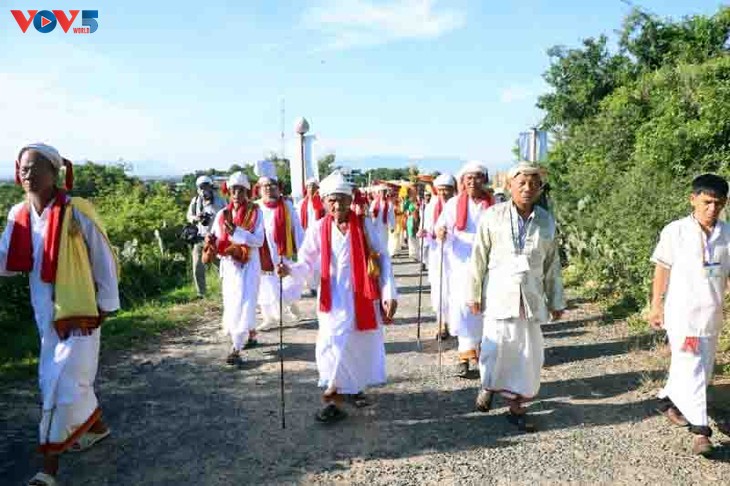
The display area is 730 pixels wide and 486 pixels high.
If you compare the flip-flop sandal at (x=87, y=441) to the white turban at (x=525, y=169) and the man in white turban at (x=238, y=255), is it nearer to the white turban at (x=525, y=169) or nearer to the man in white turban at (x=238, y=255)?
the man in white turban at (x=238, y=255)

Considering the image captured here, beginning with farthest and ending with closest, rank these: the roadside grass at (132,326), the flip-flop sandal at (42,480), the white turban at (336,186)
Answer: the roadside grass at (132,326)
the white turban at (336,186)
the flip-flop sandal at (42,480)

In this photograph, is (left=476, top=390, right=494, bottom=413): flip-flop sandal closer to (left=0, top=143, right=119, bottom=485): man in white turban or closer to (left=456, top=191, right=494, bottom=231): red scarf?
(left=456, top=191, right=494, bottom=231): red scarf

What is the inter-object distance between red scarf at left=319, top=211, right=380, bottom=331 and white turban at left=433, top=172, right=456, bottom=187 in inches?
139

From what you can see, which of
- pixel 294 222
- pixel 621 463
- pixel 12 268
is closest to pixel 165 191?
pixel 294 222

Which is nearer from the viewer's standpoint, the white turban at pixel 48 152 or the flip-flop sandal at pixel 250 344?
the white turban at pixel 48 152

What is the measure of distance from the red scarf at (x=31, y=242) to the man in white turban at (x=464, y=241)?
372 cm

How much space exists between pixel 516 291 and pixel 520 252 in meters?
0.30

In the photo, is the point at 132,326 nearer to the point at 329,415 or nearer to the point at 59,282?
the point at 329,415

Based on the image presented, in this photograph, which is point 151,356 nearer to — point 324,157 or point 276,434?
point 276,434

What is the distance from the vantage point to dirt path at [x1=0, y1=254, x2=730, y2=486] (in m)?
3.96

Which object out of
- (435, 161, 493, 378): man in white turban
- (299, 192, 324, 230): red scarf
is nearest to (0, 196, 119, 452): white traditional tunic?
(435, 161, 493, 378): man in white turban

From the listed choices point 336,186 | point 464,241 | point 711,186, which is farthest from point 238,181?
point 711,186

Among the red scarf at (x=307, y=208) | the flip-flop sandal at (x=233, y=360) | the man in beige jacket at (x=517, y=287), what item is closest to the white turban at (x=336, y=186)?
the man in beige jacket at (x=517, y=287)

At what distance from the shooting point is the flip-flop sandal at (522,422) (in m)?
4.59
